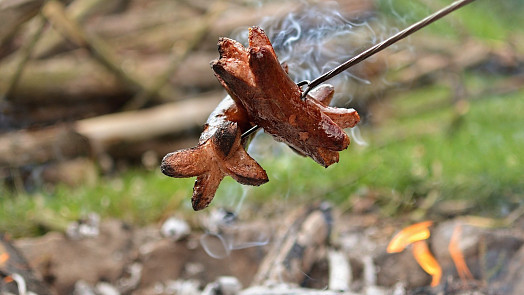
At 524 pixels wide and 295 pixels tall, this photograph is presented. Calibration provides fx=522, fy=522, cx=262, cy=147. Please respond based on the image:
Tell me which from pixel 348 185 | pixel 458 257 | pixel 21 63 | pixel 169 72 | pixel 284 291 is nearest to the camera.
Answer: pixel 284 291

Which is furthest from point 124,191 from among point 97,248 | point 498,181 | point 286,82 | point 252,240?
point 286,82

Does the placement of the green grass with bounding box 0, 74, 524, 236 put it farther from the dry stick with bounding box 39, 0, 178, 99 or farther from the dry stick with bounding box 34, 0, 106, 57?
the dry stick with bounding box 34, 0, 106, 57

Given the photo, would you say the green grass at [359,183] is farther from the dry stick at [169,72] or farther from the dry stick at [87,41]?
the dry stick at [87,41]

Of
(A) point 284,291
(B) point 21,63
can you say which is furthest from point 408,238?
Result: (B) point 21,63

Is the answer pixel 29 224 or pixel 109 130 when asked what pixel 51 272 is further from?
pixel 109 130

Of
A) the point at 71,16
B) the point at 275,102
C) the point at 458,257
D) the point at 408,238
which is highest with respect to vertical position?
the point at 71,16

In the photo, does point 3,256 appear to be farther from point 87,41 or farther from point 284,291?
point 87,41

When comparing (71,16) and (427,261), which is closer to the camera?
(427,261)

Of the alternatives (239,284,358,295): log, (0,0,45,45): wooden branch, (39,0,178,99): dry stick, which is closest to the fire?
(239,284,358,295): log
